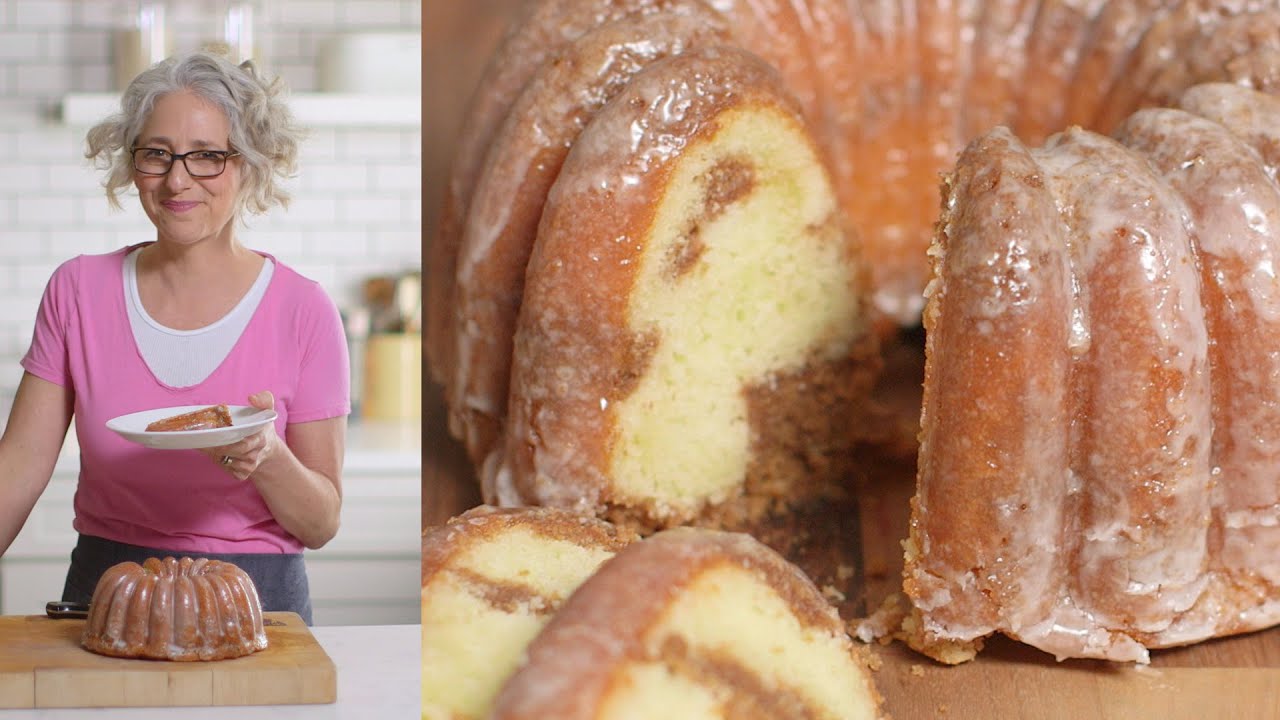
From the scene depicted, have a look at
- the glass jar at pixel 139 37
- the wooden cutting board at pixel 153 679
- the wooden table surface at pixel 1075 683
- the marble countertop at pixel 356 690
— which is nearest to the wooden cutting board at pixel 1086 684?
the wooden table surface at pixel 1075 683

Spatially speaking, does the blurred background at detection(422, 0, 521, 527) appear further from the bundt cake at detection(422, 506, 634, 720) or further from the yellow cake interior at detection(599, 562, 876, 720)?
the yellow cake interior at detection(599, 562, 876, 720)

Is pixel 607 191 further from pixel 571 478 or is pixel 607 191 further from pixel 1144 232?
pixel 1144 232

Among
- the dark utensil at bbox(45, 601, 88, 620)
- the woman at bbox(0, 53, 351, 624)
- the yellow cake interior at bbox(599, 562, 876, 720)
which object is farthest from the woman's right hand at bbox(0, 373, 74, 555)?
the yellow cake interior at bbox(599, 562, 876, 720)

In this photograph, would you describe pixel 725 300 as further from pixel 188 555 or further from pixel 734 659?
pixel 188 555

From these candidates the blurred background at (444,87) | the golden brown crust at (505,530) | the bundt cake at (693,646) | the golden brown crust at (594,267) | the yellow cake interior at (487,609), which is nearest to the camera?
the bundt cake at (693,646)

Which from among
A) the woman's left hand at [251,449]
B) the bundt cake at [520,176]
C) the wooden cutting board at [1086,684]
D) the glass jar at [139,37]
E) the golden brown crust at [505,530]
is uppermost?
the glass jar at [139,37]

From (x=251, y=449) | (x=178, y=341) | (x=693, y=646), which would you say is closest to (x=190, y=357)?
(x=178, y=341)

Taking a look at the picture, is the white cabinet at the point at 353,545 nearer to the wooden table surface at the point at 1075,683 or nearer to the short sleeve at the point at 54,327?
the short sleeve at the point at 54,327
